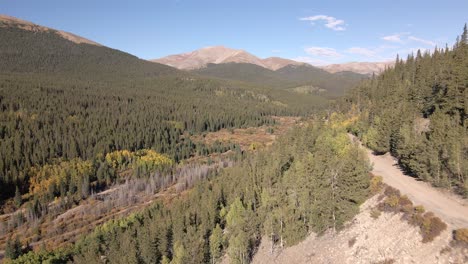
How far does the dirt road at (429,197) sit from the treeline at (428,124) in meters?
1.56

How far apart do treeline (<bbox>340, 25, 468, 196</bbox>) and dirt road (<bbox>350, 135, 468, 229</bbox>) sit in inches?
61.6

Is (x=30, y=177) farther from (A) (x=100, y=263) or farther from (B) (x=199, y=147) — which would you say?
(A) (x=100, y=263)

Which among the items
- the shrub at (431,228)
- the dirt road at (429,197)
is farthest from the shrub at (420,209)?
the shrub at (431,228)

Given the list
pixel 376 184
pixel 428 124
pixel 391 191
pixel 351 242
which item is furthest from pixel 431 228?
pixel 428 124

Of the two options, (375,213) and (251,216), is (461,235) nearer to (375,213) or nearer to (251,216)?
(375,213)

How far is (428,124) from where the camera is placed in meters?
77.2

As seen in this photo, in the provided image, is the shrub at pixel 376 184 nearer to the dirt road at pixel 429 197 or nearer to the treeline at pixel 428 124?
the dirt road at pixel 429 197

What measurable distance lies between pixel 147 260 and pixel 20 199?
90.0 meters

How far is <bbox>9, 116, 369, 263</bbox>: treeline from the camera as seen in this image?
53844 mm

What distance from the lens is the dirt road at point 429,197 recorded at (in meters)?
41.9

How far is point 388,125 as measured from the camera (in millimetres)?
78125

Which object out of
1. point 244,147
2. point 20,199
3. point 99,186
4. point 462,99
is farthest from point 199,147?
point 462,99

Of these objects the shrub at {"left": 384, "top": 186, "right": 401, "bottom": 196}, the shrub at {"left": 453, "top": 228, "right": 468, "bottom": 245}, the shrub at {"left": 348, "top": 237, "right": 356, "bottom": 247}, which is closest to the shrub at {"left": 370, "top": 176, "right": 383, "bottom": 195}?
the shrub at {"left": 384, "top": 186, "right": 401, "bottom": 196}

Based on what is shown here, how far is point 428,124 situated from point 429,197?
34.2m
